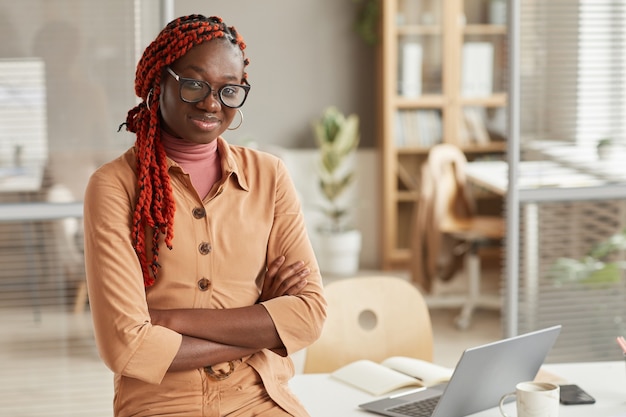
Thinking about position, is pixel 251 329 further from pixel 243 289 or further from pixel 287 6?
pixel 287 6

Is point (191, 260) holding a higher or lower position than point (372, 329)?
higher

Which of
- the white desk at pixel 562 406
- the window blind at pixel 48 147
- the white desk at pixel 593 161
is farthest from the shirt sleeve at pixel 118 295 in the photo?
the white desk at pixel 593 161

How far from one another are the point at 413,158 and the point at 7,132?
4.21 metres

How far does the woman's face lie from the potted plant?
4.49m

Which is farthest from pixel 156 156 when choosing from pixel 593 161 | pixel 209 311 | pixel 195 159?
pixel 593 161

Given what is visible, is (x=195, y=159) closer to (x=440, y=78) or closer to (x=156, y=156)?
(x=156, y=156)

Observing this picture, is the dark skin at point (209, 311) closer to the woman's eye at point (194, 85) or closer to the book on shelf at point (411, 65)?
the woman's eye at point (194, 85)

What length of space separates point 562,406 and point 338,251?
4.56m

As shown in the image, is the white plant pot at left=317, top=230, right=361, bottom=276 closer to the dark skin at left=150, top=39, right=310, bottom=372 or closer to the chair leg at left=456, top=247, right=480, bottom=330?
the chair leg at left=456, top=247, right=480, bottom=330

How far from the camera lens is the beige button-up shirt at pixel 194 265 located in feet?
5.72

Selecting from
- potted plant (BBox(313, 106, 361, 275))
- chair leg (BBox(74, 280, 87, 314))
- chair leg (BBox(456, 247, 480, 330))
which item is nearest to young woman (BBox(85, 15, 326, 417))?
chair leg (BBox(74, 280, 87, 314))

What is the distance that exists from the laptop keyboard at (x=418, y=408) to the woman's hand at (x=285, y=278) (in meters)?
0.32

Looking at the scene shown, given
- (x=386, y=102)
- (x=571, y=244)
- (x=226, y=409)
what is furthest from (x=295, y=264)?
(x=386, y=102)

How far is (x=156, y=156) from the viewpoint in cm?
186
